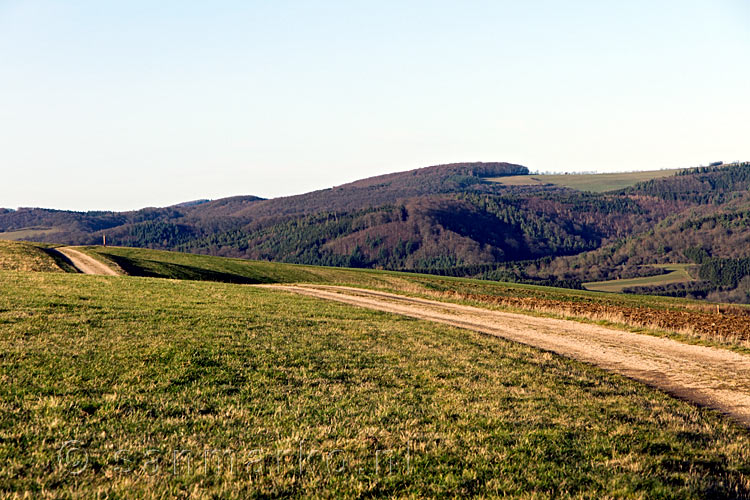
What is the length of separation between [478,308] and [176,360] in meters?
28.5

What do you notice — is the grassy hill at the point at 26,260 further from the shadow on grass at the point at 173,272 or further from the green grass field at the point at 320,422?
the green grass field at the point at 320,422

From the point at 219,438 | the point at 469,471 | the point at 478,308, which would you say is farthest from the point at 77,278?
the point at 469,471

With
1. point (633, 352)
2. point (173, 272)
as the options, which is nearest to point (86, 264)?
point (173, 272)

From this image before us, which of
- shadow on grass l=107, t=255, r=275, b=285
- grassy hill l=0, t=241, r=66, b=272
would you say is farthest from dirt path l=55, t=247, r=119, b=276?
grassy hill l=0, t=241, r=66, b=272

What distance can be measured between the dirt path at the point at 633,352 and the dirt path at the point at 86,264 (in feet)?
87.5

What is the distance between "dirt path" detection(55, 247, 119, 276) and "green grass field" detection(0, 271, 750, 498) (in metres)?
31.9

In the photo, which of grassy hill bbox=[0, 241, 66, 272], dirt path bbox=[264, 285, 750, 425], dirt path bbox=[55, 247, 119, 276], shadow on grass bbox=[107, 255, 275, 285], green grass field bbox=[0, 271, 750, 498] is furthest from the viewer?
shadow on grass bbox=[107, 255, 275, 285]

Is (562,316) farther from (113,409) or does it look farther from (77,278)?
(77,278)

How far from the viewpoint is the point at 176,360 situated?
14.7m

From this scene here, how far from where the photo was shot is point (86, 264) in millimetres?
53688

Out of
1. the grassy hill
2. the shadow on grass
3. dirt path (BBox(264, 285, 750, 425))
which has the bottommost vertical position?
dirt path (BBox(264, 285, 750, 425))

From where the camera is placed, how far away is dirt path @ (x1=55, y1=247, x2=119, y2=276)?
49.1 m

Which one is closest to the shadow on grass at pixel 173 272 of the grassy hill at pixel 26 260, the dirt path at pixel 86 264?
the dirt path at pixel 86 264

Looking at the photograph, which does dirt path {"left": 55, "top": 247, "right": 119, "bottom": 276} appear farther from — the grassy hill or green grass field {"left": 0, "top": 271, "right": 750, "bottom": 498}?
green grass field {"left": 0, "top": 271, "right": 750, "bottom": 498}
